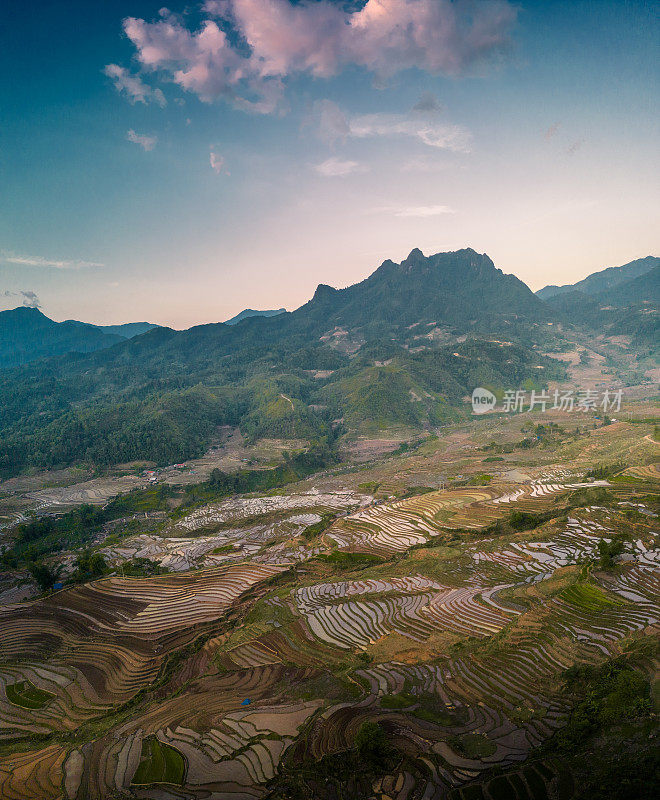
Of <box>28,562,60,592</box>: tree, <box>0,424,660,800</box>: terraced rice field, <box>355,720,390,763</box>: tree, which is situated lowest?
<box>28,562,60,592</box>: tree

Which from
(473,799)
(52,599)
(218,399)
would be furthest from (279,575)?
(218,399)
